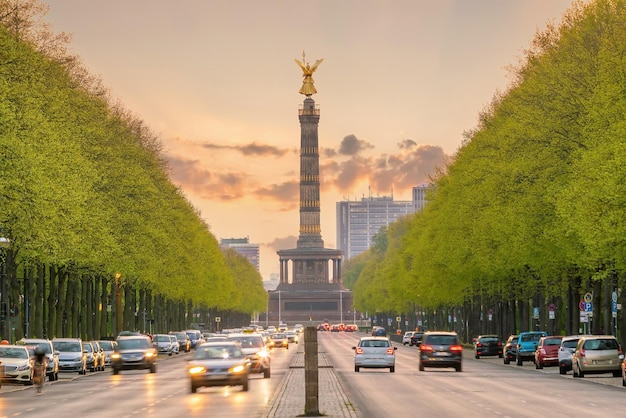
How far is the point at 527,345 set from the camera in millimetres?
78625

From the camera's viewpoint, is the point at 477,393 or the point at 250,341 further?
the point at 250,341

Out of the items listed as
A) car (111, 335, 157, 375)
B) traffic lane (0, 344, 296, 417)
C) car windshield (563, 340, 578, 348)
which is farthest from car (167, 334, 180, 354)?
car windshield (563, 340, 578, 348)

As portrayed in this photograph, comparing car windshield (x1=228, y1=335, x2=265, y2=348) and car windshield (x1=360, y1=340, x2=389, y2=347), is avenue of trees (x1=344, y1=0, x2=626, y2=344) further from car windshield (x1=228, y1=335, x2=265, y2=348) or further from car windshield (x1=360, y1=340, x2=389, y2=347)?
car windshield (x1=228, y1=335, x2=265, y2=348)

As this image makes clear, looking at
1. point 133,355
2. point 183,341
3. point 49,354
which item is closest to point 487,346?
point 133,355

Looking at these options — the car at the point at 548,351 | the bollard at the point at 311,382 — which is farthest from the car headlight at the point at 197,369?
the car at the point at 548,351

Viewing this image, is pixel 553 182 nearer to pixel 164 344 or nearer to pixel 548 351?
pixel 548 351

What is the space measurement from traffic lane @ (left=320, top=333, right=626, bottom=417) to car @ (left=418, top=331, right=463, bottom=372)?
2.63 feet

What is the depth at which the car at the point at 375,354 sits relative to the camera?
6688 cm

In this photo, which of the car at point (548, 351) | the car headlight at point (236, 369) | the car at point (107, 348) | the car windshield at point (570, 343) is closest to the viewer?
the car headlight at point (236, 369)

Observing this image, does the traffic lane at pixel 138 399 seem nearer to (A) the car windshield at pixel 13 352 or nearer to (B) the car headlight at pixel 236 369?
(B) the car headlight at pixel 236 369

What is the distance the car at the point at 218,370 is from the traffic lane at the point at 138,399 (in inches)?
15.8

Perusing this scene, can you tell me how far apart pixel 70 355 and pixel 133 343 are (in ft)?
10.3

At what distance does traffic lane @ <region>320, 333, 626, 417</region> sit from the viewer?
36.2 metres

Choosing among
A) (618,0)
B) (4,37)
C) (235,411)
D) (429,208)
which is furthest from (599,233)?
(429,208)
